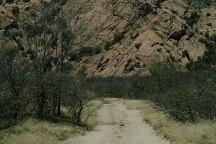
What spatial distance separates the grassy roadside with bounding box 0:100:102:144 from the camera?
2275 centimetres

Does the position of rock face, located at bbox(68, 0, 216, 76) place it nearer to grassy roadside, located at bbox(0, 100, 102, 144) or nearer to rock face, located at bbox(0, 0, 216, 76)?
rock face, located at bbox(0, 0, 216, 76)

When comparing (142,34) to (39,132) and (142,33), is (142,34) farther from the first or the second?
(39,132)

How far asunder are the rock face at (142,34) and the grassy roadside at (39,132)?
59.8 meters

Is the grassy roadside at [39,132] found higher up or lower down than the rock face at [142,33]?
lower down

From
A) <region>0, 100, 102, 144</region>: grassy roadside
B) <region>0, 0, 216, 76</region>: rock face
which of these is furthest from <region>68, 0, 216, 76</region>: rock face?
<region>0, 100, 102, 144</region>: grassy roadside

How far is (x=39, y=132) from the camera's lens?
2652cm

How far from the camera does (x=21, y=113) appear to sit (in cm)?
3316

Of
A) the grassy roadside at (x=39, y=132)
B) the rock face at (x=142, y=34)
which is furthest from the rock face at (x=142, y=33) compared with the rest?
the grassy roadside at (x=39, y=132)

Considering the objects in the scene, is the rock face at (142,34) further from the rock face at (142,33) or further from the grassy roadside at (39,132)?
the grassy roadside at (39,132)

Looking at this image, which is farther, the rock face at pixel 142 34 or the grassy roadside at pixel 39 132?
the rock face at pixel 142 34

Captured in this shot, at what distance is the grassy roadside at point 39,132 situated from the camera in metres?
22.8

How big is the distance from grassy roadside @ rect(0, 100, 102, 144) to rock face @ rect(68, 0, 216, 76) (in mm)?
59780

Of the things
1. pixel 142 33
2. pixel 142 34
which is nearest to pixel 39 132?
pixel 142 34

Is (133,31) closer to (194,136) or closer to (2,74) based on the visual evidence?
(2,74)
